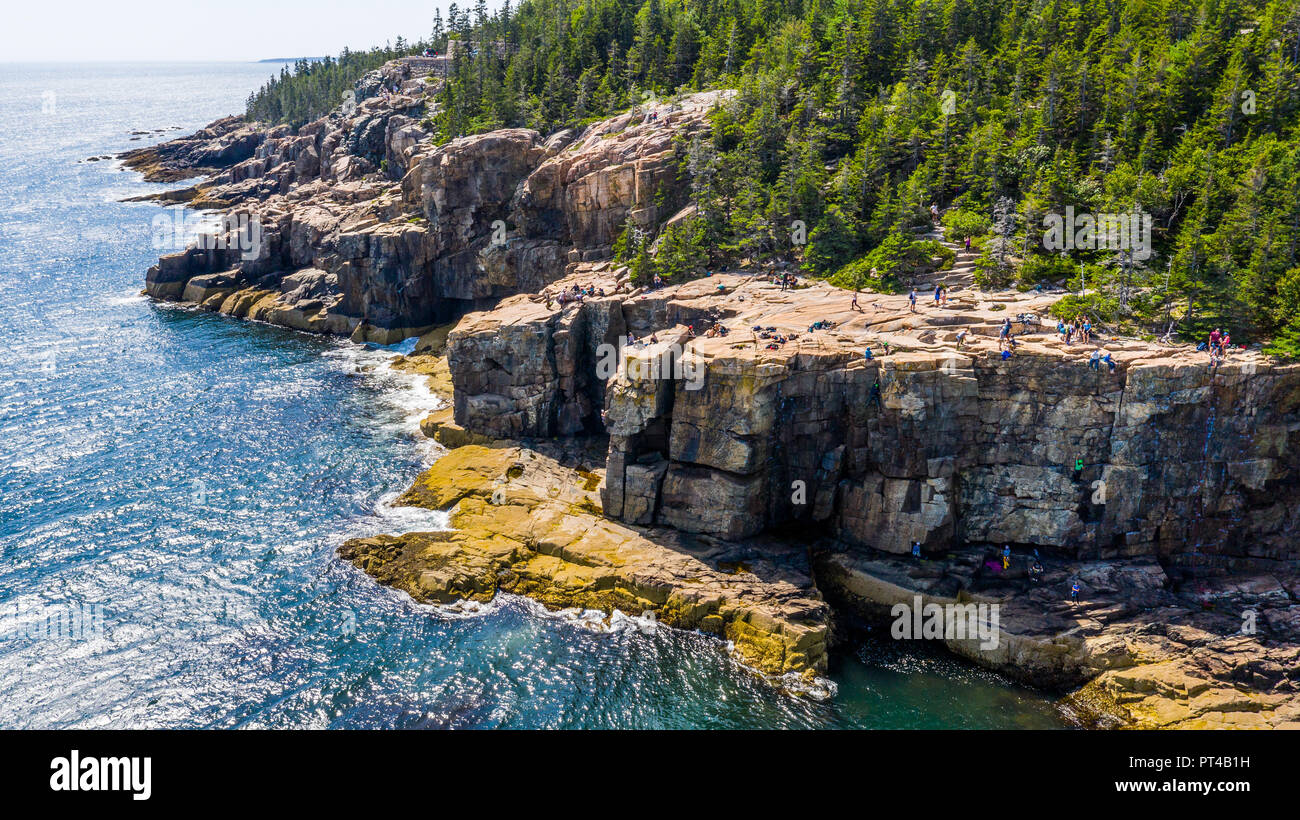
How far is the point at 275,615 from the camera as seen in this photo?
166 ft

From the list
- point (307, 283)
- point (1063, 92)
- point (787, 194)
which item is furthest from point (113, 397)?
point (1063, 92)

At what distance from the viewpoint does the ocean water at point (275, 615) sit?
4350 cm

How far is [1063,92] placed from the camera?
75375 mm

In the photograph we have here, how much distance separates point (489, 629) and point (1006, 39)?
84305 mm

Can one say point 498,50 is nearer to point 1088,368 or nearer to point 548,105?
point 548,105

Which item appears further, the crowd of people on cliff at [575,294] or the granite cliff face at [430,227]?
the granite cliff face at [430,227]

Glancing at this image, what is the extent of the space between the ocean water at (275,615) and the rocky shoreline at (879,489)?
118 inches

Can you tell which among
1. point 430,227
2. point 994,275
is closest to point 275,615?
point 994,275

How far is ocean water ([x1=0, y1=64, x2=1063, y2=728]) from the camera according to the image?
1713 inches

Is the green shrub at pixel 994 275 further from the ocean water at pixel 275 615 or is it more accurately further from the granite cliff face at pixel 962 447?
the ocean water at pixel 275 615

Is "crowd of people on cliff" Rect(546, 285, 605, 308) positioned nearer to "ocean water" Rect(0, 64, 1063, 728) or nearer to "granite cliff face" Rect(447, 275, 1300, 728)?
"granite cliff face" Rect(447, 275, 1300, 728)

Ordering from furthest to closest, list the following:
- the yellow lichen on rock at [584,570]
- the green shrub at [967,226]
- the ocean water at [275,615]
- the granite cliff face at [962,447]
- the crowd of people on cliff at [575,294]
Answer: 1. the crowd of people on cliff at [575,294]
2. the green shrub at [967,226]
3. the granite cliff face at [962,447]
4. the yellow lichen on rock at [584,570]
5. the ocean water at [275,615]

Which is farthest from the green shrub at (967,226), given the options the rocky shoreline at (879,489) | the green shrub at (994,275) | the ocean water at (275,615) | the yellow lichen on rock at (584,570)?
the ocean water at (275,615)

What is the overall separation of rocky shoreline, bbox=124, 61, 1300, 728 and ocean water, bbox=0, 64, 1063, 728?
2985mm
